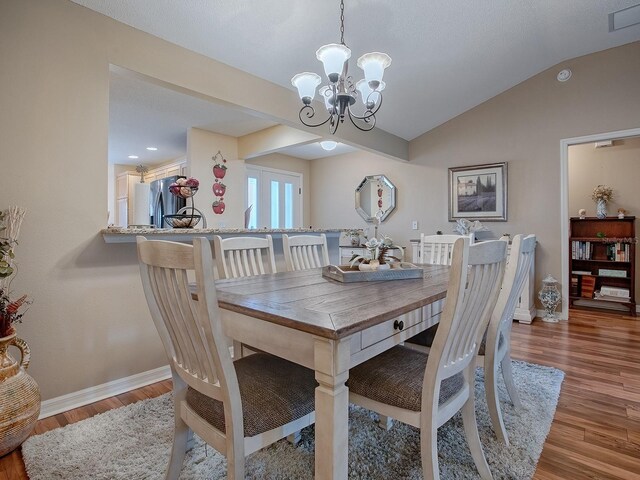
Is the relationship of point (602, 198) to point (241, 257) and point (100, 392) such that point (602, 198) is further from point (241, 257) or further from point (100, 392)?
point (100, 392)

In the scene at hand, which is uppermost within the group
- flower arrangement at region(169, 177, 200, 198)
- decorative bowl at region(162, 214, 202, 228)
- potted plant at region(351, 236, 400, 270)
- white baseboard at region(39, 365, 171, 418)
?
flower arrangement at region(169, 177, 200, 198)

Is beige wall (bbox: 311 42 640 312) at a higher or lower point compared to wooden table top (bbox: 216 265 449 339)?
higher

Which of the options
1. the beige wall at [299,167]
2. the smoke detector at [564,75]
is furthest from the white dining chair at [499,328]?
the beige wall at [299,167]

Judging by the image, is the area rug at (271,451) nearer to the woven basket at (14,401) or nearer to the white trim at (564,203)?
the woven basket at (14,401)

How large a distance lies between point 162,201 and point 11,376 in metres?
3.74

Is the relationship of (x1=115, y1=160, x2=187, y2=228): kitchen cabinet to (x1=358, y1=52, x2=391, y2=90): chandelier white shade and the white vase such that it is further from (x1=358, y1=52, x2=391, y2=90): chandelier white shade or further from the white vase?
the white vase

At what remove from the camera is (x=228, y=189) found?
4785mm

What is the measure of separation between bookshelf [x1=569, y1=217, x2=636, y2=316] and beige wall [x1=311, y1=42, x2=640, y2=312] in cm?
108

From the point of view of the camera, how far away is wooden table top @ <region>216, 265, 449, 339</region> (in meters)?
1.02

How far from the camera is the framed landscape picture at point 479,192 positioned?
4.16m

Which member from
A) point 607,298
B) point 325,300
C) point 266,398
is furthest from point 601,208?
point 266,398

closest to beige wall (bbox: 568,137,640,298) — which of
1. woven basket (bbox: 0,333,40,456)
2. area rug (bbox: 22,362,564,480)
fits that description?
area rug (bbox: 22,362,564,480)

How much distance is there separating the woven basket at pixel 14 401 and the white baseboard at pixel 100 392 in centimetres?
31

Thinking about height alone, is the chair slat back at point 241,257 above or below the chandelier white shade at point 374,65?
below
